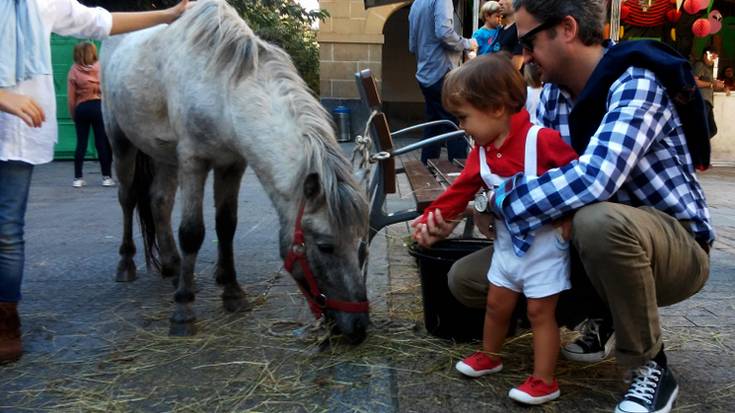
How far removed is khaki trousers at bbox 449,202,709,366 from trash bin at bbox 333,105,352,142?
34.6ft

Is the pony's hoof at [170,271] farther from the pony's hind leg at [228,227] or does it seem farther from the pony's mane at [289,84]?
the pony's mane at [289,84]

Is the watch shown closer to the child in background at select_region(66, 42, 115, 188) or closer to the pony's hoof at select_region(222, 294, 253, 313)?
the pony's hoof at select_region(222, 294, 253, 313)

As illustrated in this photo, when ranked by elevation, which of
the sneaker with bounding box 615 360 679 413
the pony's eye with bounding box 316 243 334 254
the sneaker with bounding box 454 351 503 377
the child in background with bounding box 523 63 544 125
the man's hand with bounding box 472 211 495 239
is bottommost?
the sneaker with bounding box 454 351 503 377

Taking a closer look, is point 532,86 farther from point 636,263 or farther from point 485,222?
point 636,263

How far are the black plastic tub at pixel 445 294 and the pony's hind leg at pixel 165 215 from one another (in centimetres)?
189

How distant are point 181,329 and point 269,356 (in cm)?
57

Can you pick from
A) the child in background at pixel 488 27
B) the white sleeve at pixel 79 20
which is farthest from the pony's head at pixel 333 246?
the child in background at pixel 488 27

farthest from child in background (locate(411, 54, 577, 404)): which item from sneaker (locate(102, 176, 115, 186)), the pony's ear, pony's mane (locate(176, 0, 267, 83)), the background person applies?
sneaker (locate(102, 176, 115, 186))

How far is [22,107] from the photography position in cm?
243

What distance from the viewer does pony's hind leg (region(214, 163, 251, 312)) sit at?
345 centimetres

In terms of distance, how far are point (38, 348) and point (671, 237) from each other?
8.94 feet

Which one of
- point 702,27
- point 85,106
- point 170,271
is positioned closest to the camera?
point 170,271

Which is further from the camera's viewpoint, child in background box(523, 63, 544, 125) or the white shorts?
child in background box(523, 63, 544, 125)

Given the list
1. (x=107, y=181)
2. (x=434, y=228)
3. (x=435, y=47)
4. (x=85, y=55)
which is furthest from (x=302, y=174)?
(x=85, y=55)
